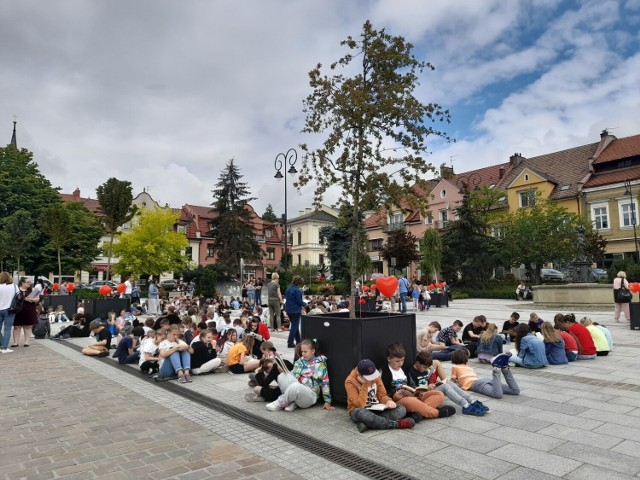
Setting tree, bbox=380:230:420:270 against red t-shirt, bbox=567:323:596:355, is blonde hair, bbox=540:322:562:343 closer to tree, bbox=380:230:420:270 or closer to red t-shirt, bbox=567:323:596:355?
red t-shirt, bbox=567:323:596:355

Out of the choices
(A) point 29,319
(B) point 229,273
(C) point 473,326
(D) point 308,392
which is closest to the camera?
(D) point 308,392

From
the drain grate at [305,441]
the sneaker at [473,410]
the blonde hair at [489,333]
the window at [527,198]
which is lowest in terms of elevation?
the drain grate at [305,441]

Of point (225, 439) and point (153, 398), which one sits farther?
point (153, 398)

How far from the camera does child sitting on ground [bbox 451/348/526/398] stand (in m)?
6.79

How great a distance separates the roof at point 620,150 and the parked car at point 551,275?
12.8 metres

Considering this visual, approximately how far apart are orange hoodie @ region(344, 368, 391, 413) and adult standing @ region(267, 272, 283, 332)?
341 inches

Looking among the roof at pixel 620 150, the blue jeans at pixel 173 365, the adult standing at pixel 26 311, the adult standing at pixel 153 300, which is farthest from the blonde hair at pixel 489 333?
the roof at pixel 620 150

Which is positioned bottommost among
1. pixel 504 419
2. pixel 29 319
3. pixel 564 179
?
pixel 504 419

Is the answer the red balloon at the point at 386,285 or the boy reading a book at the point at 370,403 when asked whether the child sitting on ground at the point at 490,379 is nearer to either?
the red balloon at the point at 386,285

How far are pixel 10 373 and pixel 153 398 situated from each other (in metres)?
3.91

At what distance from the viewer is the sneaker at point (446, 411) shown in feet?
19.6

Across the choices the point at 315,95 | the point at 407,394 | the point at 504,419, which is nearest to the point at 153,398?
the point at 407,394

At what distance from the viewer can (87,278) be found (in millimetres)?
59094

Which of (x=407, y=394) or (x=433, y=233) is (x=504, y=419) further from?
(x=433, y=233)
